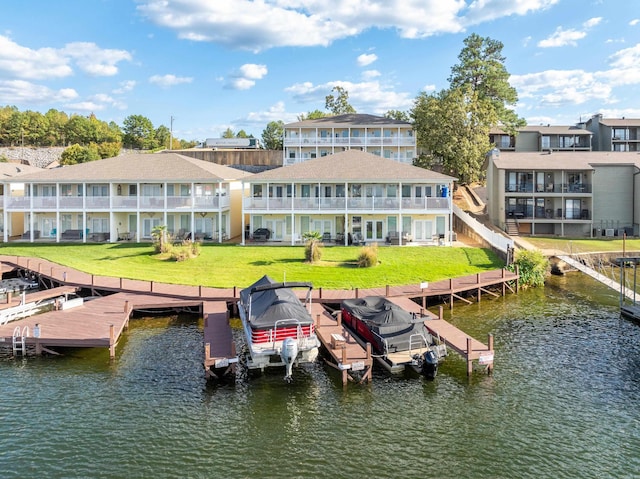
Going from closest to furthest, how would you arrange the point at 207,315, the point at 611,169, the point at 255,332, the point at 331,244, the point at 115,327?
the point at 255,332, the point at 115,327, the point at 207,315, the point at 331,244, the point at 611,169

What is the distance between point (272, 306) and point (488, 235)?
2609 centimetres

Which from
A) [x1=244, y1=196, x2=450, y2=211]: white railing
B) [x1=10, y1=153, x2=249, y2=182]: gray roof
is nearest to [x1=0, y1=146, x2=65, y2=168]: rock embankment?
[x1=10, y1=153, x2=249, y2=182]: gray roof

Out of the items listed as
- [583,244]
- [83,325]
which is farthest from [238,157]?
[83,325]

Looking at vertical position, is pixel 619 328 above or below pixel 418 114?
below

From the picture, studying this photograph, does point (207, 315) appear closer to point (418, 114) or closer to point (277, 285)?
point (277, 285)

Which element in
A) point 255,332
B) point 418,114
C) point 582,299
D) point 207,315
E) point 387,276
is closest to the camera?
point 255,332

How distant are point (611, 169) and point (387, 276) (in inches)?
1217

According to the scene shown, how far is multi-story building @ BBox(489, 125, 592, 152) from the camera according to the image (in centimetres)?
7588

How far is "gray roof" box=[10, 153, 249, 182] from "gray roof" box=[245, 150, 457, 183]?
205 inches

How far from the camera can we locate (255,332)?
1850 centimetres

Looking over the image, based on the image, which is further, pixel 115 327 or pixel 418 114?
pixel 418 114

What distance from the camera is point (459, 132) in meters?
56.4

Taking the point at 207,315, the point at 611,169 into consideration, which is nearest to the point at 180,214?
the point at 207,315

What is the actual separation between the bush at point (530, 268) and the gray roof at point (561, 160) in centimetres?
1791
